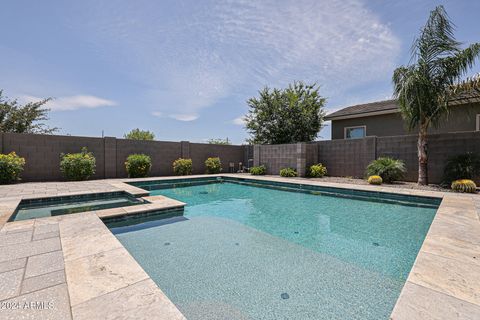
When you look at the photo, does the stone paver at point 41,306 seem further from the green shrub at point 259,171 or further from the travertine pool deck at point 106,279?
the green shrub at point 259,171

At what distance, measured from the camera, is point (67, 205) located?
5426 mm

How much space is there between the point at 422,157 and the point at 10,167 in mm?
14339

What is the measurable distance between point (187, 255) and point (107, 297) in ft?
4.74

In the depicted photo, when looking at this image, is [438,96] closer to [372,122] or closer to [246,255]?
[372,122]

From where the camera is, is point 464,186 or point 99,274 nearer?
point 99,274

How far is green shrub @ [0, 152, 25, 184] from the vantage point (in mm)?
7641

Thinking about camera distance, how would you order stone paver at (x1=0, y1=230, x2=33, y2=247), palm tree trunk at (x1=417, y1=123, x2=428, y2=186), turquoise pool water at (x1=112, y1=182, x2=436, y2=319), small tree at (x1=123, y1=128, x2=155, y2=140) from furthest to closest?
small tree at (x1=123, y1=128, x2=155, y2=140) < palm tree trunk at (x1=417, y1=123, x2=428, y2=186) < stone paver at (x1=0, y1=230, x2=33, y2=247) < turquoise pool water at (x1=112, y1=182, x2=436, y2=319)

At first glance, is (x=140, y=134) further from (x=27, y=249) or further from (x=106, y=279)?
(x=106, y=279)

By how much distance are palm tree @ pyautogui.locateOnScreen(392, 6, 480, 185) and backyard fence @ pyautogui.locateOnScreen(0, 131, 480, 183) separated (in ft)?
4.12

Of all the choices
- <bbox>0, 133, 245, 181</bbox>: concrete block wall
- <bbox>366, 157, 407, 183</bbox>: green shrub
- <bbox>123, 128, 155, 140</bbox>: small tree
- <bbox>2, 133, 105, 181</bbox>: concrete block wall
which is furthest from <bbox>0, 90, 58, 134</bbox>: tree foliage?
<bbox>366, 157, 407, 183</bbox>: green shrub

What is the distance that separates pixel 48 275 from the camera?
1973 mm

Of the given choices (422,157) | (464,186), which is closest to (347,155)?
(422,157)

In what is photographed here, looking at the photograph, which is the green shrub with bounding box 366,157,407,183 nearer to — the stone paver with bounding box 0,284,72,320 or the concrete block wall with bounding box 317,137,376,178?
the concrete block wall with bounding box 317,137,376,178

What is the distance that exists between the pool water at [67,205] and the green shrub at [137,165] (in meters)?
3.95
